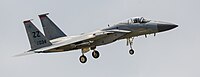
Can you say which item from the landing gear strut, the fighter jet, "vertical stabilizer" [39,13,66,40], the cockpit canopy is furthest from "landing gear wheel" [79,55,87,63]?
"vertical stabilizer" [39,13,66,40]

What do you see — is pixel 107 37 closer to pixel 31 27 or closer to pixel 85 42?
pixel 85 42

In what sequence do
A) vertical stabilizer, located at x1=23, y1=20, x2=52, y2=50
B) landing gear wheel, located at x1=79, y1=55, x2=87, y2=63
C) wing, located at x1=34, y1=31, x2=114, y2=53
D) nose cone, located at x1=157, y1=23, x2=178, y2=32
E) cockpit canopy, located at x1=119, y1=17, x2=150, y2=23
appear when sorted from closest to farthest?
nose cone, located at x1=157, y1=23, x2=178, y2=32, cockpit canopy, located at x1=119, y1=17, x2=150, y2=23, wing, located at x1=34, y1=31, x2=114, y2=53, landing gear wheel, located at x1=79, y1=55, x2=87, y2=63, vertical stabilizer, located at x1=23, y1=20, x2=52, y2=50

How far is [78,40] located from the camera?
208ft

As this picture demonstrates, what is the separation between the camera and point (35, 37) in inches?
2638

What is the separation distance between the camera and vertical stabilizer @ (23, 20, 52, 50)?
65.9 meters

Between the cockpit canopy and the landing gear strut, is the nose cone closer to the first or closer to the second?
the cockpit canopy

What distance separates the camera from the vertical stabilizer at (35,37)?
65.9 metres

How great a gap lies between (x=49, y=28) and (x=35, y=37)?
2.74 meters

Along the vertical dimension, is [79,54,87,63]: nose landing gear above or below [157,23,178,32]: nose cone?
below

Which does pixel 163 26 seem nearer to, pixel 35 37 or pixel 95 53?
pixel 95 53

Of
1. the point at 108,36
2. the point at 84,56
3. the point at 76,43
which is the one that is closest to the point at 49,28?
the point at 84,56

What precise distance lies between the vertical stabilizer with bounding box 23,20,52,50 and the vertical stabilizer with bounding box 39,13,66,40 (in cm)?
144

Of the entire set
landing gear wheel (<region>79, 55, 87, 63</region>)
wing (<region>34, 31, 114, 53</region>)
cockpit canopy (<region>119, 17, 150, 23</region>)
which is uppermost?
cockpit canopy (<region>119, 17, 150, 23</region>)

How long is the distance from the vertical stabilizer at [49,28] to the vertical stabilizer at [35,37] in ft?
4.71
